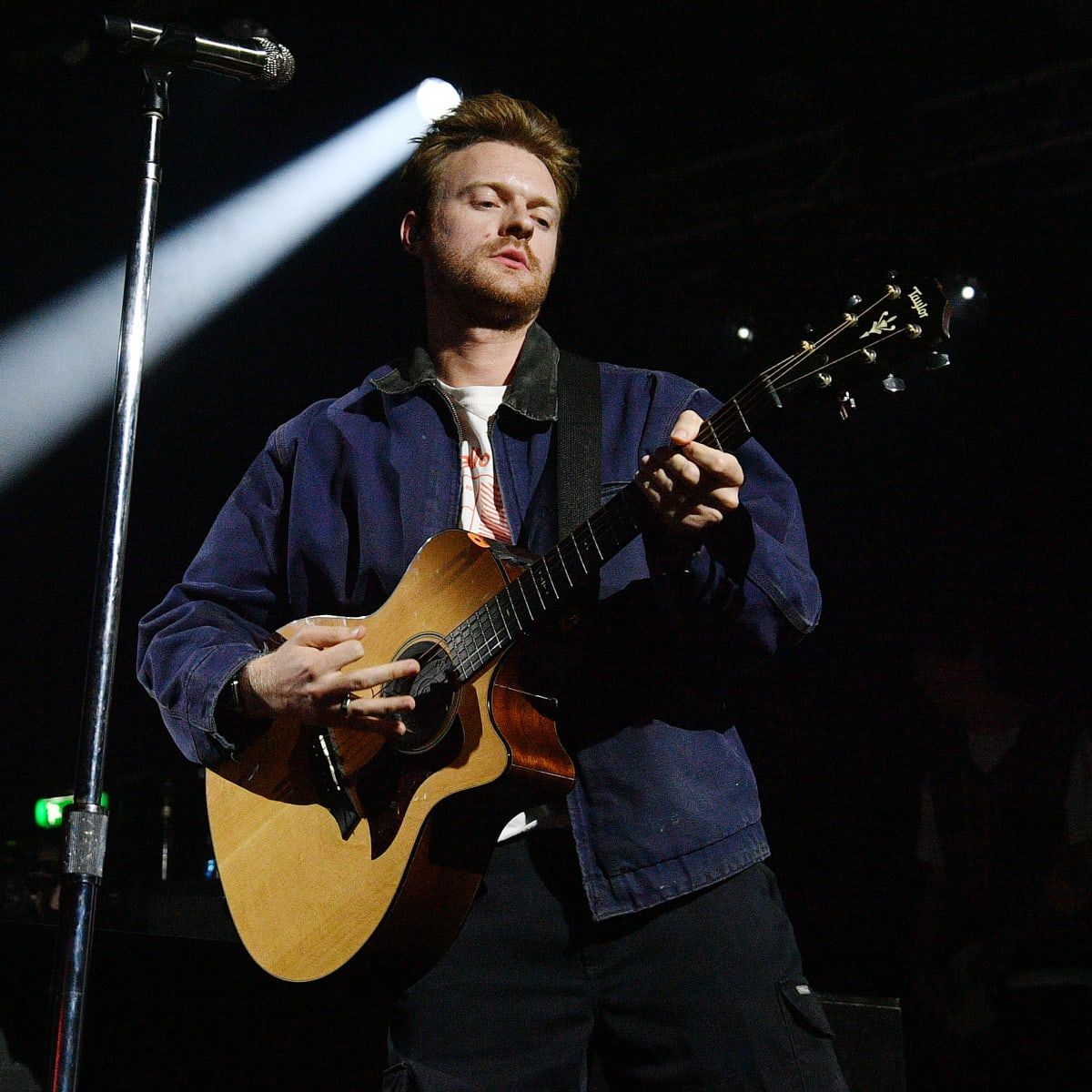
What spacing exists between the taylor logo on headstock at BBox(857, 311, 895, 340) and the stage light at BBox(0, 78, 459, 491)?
383cm

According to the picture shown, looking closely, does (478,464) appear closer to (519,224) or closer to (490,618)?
(490,618)

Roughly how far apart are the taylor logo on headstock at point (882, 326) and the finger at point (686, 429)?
1.04 ft

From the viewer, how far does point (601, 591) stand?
5.99 feet

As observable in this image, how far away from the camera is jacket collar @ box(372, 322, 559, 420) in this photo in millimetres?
2111

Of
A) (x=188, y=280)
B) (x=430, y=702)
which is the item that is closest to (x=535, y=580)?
(x=430, y=702)

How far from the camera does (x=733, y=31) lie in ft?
15.9

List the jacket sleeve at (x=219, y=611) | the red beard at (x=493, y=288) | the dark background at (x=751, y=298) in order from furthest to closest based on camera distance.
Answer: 1. the dark background at (x=751, y=298)
2. the red beard at (x=493, y=288)
3. the jacket sleeve at (x=219, y=611)

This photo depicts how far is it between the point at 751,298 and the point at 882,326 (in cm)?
453

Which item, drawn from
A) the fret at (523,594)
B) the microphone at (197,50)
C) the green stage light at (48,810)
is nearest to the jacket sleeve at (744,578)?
the fret at (523,594)

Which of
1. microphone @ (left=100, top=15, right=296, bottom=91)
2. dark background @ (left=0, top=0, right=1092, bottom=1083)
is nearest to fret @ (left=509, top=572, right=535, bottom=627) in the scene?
microphone @ (left=100, top=15, right=296, bottom=91)

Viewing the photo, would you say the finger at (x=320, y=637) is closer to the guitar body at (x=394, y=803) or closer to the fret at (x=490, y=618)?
the guitar body at (x=394, y=803)

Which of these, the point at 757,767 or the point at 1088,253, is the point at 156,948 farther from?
the point at 1088,253

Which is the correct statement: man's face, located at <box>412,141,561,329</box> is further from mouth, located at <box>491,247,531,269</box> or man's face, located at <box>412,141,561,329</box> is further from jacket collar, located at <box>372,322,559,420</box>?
jacket collar, located at <box>372,322,559,420</box>

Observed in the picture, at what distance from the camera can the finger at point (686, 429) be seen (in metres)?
1.58
